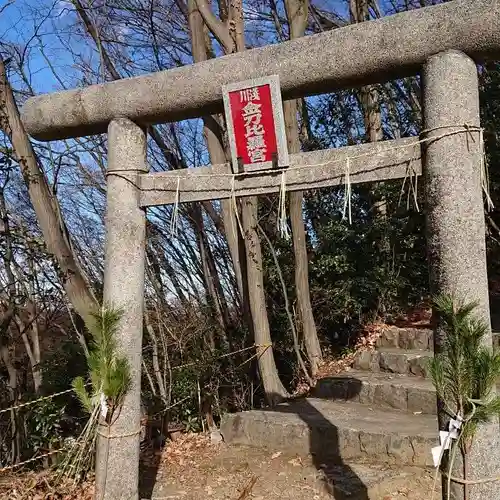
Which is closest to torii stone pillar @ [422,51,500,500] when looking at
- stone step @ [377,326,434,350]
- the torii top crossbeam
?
the torii top crossbeam

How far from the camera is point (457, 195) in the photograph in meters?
2.64

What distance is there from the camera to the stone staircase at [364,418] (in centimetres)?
439

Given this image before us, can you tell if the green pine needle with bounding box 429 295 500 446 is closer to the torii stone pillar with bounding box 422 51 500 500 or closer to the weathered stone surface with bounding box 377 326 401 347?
the torii stone pillar with bounding box 422 51 500 500

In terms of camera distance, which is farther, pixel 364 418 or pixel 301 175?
pixel 364 418

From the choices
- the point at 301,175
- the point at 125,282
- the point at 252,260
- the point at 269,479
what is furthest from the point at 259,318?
the point at 301,175

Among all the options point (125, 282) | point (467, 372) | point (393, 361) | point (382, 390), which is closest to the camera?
point (467, 372)

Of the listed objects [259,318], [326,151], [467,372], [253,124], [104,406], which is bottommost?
[259,318]

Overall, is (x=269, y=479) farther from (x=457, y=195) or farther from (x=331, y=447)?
(x=457, y=195)

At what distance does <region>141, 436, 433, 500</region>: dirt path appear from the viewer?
3.91 m

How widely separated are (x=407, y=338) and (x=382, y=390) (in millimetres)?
1363

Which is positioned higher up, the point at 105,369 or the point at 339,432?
the point at 105,369

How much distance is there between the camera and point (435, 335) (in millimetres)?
2740

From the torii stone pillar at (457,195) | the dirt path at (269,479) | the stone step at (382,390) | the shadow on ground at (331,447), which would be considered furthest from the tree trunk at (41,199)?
the torii stone pillar at (457,195)

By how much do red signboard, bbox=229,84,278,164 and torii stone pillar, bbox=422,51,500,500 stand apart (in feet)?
2.90
